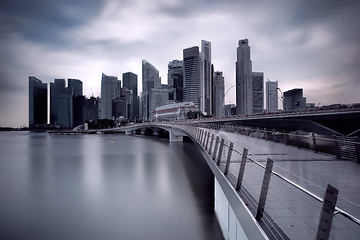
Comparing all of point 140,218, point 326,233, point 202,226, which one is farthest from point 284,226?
point 140,218

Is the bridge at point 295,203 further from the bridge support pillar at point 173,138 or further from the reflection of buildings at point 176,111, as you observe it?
the reflection of buildings at point 176,111

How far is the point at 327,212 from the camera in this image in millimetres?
2369

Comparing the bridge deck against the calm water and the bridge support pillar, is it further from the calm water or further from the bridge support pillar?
the bridge support pillar

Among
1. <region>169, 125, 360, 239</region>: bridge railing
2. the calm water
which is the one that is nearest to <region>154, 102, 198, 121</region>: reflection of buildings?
the calm water

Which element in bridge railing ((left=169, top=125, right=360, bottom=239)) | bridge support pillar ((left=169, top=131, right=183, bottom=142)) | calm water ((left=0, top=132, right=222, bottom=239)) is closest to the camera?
bridge railing ((left=169, top=125, right=360, bottom=239))

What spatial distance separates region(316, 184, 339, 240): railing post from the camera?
2.28m

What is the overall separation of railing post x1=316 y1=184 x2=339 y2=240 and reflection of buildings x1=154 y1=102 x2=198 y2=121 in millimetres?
115902

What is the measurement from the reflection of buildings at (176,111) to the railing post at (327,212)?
115902mm

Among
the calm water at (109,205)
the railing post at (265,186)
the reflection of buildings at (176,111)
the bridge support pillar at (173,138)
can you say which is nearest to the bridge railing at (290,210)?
the railing post at (265,186)

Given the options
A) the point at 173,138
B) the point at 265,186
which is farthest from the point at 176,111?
the point at 265,186

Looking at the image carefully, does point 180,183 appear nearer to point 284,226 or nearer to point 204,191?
point 204,191

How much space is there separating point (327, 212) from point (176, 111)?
12079 cm

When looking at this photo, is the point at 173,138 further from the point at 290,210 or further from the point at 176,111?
the point at 176,111

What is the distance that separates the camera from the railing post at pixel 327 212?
2.28 metres
